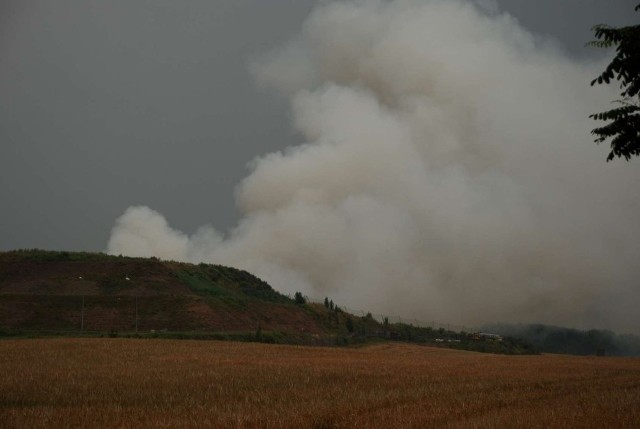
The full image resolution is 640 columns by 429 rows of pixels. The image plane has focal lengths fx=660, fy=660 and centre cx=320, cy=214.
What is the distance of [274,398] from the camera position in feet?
77.7

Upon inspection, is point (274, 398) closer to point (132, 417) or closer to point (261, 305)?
point (132, 417)

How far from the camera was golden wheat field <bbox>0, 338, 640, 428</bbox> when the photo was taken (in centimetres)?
1789

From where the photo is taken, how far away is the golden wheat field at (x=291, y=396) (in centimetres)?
1789

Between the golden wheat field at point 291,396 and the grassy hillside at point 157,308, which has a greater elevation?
the grassy hillside at point 157,308

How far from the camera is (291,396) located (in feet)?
80.5

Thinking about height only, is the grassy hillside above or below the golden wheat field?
above

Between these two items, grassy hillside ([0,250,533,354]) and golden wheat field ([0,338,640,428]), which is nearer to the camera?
golden wheat field ([0,338,640,428])

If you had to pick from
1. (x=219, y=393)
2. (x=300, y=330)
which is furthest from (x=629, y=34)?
(x=300, y=330)

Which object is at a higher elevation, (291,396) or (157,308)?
(157,308)

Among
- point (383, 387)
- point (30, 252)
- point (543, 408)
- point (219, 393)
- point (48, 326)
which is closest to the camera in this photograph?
point (543, 408)

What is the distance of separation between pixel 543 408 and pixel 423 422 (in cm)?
558

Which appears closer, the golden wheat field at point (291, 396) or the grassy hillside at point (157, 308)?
the golden wheat field at point (291, 396)

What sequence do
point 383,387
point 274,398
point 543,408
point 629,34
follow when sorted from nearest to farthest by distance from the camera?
point 629,34
point 543,408
point 274,398
point 383,387

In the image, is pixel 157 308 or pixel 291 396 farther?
pixel 157 308
